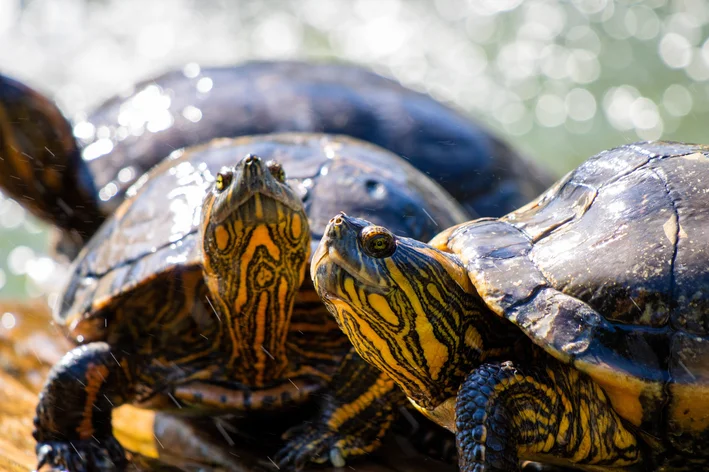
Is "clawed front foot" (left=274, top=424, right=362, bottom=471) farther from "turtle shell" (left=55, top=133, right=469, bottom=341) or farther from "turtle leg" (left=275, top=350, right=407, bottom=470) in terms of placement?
"turtle shell" (left=55, top=133, right=469, bottom=341)

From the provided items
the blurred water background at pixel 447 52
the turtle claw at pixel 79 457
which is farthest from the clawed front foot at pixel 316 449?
the blurred water background at pixel 447 52

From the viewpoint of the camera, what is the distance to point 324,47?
38.9ft

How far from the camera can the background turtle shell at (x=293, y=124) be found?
17.4 feet

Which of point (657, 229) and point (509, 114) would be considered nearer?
point (657, 229)

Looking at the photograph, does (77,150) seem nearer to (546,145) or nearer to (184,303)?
(184,303)

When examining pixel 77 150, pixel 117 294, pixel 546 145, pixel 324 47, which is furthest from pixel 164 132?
pixel 324 47

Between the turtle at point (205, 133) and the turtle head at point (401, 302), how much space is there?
9.68 ft

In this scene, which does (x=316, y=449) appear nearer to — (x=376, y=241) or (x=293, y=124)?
(x=376, y=241)

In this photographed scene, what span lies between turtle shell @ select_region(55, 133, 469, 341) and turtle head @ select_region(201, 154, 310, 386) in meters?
0.26

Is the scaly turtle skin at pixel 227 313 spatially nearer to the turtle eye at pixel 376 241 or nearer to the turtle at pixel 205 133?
the turtle eye at pixel 376 241

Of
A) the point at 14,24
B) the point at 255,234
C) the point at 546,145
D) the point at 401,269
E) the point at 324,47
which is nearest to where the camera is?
the point at 401,269

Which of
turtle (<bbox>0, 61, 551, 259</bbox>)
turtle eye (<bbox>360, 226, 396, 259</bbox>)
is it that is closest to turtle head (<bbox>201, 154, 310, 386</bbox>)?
Result: turtle eye (<bbox>360, 226, 396, 259</bbox>)

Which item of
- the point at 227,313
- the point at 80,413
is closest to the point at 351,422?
the point at 227,313

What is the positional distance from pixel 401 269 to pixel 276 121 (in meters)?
3.18
